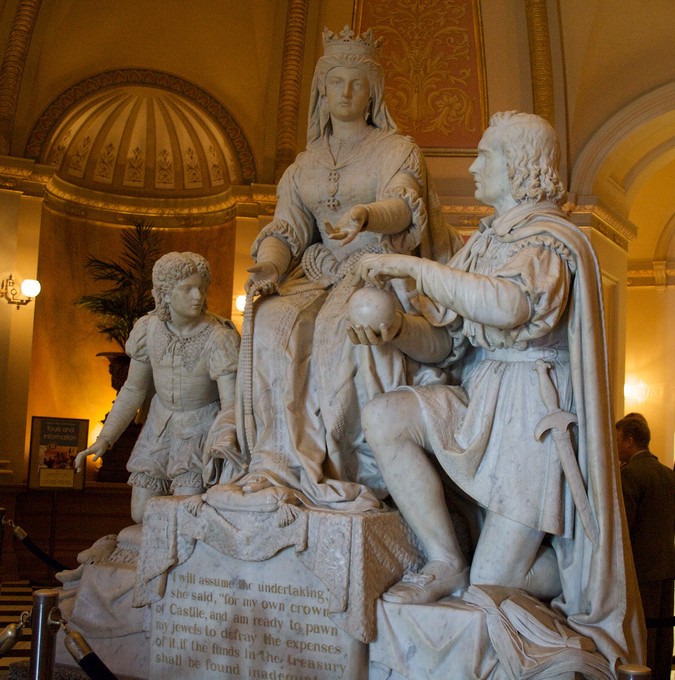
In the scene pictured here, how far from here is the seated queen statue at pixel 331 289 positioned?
12.7 ft

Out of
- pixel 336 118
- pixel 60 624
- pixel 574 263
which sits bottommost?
pixel 60 624

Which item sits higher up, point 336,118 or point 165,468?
point 336,118

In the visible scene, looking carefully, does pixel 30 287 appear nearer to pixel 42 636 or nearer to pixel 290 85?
pixel 290 85

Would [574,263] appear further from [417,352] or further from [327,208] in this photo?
[327,208]

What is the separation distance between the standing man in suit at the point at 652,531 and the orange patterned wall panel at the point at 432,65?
20.2ft

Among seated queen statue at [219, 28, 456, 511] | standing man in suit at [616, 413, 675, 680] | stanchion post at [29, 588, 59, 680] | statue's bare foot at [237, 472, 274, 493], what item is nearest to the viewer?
stanchion post at [29, 588, 59, 680]

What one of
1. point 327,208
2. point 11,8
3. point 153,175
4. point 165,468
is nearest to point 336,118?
point 327,208

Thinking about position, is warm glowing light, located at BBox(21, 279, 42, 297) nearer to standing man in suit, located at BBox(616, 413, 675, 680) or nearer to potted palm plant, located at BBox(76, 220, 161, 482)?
potted palm plant, located at BBox(76, 220, 161, 482)

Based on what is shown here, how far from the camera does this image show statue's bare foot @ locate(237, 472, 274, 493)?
12.2ft

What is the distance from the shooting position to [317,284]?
170 inches

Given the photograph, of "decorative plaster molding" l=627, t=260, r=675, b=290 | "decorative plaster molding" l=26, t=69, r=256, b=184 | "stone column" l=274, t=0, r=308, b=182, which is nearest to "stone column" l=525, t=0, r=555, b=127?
"stone column" l=274, t=0, r=308, b=182

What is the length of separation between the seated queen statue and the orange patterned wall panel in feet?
22.6

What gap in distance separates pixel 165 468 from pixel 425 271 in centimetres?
167

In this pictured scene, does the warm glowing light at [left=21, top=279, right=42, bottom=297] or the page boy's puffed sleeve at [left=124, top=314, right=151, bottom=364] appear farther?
the warm glowing light at [left=21, top=279, right=42, bottom=297]
